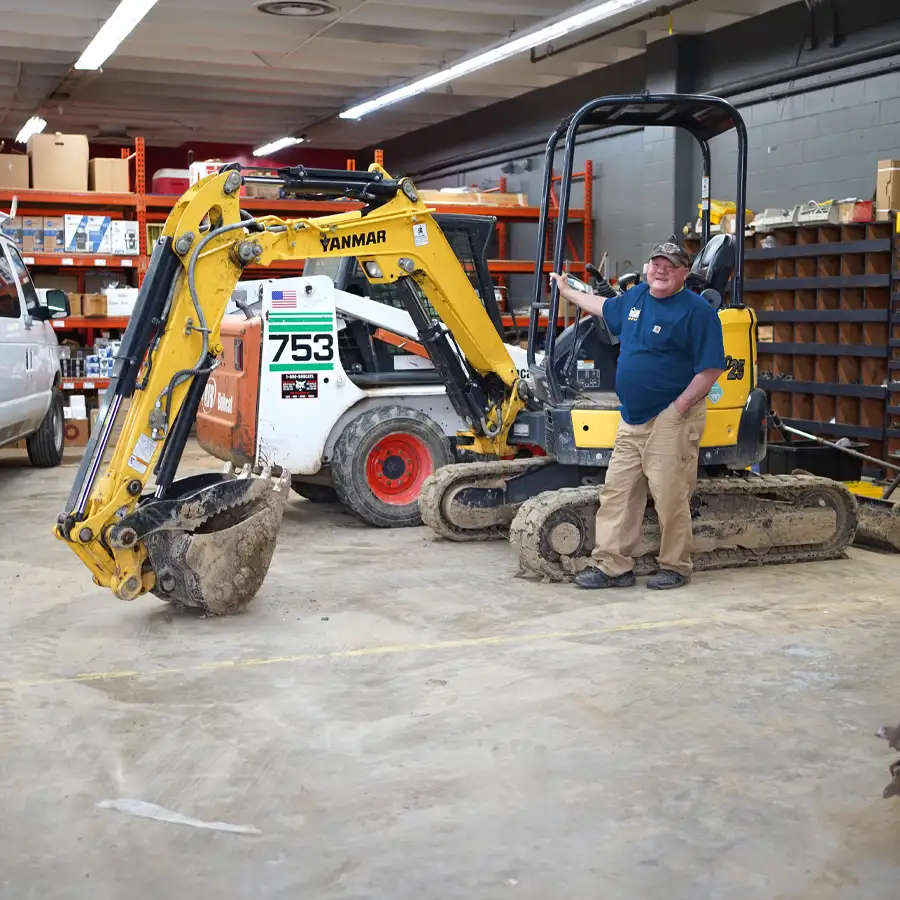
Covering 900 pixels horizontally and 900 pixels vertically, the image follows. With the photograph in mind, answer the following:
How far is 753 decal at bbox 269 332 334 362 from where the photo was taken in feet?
28.3

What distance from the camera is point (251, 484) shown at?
6.51m

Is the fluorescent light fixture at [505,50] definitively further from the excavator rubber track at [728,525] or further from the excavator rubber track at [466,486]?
the excavator rubber track at [728,525]

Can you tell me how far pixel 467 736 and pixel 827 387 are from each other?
8.38 m

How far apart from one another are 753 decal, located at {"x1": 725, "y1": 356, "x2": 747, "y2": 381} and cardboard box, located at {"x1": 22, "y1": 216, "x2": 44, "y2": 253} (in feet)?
30.7

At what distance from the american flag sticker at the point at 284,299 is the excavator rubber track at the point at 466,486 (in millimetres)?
1596

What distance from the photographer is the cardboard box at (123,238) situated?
1439cm

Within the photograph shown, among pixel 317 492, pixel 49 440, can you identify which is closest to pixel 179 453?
pixel 317 492

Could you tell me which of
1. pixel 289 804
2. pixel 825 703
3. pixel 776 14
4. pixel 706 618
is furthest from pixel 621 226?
pixel 289 804

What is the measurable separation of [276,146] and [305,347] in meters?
19.5

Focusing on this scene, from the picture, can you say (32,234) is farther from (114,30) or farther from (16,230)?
(114,30)

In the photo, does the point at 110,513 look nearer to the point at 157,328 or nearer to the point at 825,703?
the point at 157,328

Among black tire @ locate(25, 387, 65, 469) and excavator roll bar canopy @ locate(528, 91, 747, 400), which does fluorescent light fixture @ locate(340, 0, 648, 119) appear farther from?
black tire @ locate(25, 387, 65, 469)

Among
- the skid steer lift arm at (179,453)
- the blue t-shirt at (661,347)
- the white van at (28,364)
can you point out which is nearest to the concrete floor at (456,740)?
the skid steer lift arm at (179,453)

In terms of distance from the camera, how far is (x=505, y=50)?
1520cm
